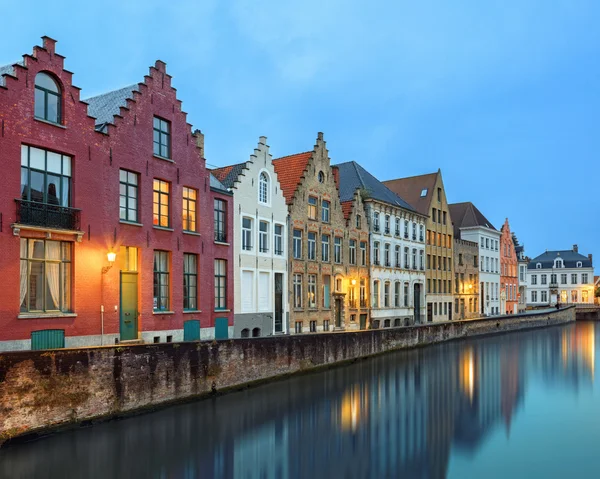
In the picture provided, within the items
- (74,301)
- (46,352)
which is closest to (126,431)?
(46,352)

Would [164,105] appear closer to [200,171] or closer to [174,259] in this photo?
[200,171]

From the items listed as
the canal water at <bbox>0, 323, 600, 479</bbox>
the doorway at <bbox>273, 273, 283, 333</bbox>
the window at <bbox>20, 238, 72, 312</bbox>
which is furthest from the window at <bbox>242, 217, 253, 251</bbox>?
the window at <bbox>20, 238, 72, 312</bbox>

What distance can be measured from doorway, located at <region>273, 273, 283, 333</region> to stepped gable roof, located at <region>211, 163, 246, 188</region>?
5644 mm

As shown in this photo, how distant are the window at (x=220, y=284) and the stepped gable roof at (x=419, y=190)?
26.8 meters

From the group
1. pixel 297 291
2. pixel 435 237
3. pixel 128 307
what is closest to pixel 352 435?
pixel 128 307

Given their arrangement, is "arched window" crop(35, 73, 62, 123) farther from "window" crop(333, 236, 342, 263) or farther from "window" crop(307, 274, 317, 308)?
"window" crop(333, 236, 342, 263)

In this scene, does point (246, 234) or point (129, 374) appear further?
point (246, 234)

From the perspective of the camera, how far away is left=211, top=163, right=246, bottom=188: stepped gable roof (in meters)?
29.3

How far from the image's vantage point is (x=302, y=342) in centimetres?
2531

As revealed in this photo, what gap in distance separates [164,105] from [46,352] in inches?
481

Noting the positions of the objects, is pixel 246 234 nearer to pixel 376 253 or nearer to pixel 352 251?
pixel 352 251

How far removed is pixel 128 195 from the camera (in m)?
21.8

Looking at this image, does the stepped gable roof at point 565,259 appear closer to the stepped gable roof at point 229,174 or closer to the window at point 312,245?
the window at point 312,245

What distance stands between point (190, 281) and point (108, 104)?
7.93 metres
